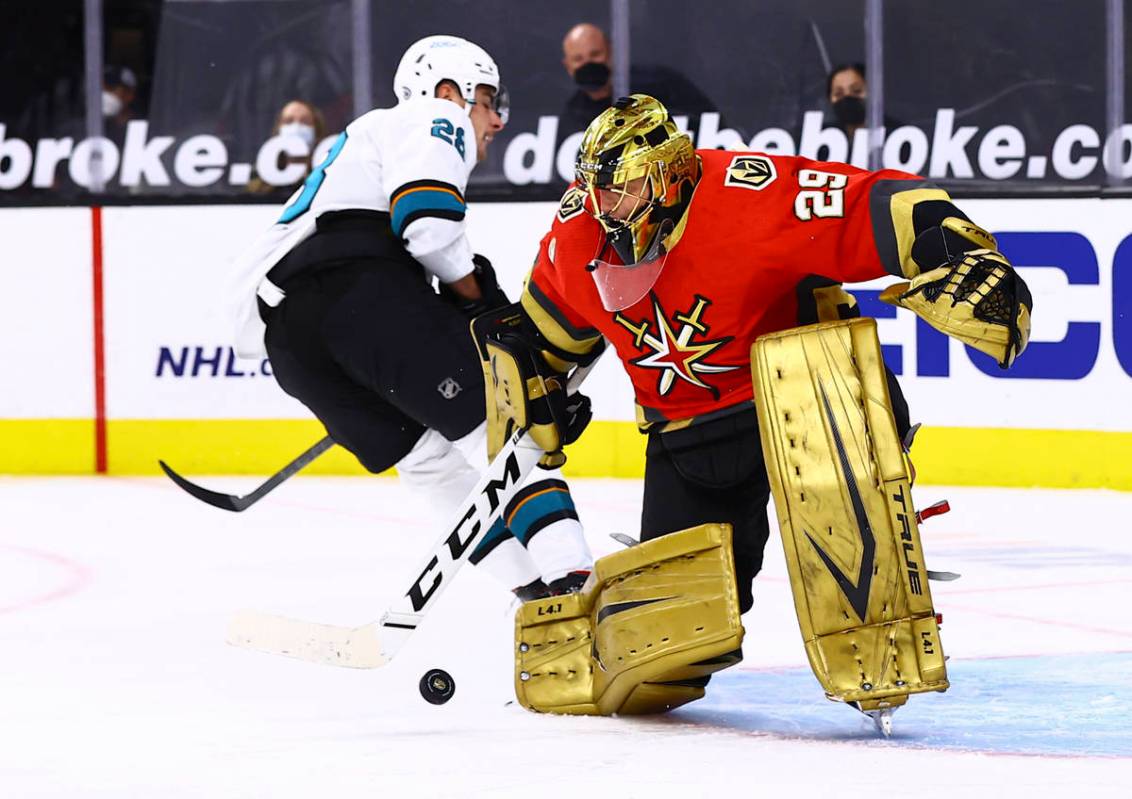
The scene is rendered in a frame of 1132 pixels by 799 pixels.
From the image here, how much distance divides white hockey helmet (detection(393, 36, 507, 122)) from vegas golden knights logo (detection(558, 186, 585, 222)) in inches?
32.9

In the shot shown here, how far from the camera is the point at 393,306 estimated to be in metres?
3.44

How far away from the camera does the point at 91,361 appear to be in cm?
628

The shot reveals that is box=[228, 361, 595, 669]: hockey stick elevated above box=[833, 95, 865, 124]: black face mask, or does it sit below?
below

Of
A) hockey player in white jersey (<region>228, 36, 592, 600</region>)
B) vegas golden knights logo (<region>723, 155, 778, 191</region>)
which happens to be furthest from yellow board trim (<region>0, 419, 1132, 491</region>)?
vegas golden knights logo (<region>723, 155, 778, 191</region>)

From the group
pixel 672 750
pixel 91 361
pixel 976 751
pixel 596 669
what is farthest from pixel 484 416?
pixel 91 361

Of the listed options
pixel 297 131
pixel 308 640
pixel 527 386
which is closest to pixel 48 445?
pixel 297 131

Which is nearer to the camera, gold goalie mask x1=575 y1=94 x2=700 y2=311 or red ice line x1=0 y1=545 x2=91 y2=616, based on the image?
gold goalie mask x1=575 y1=94 x2=700 y2=311

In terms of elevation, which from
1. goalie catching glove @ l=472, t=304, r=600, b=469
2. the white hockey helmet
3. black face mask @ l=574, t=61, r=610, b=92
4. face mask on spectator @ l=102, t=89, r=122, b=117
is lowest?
goalie catching glove @ l=472, t=304, r=600, b=469

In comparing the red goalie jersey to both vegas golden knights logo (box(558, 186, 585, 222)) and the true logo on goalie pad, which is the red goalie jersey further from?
the true logo on goalie pad

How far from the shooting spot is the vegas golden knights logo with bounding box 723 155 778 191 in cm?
271

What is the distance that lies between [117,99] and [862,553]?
14.4 ft

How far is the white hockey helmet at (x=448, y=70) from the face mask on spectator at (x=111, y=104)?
284 cm

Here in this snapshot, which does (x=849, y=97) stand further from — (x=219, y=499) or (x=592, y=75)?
(x=219, y=499)

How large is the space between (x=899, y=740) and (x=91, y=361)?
4.22 meters
